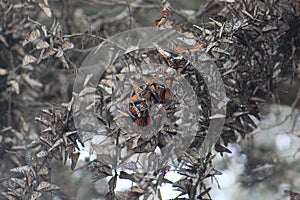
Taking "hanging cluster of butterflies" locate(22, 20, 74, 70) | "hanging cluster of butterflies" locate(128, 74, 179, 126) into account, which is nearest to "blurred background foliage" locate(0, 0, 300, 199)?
"hanging cluster of butterflies" locate(22, 20, 74, 70)

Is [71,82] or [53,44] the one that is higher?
[53,44]

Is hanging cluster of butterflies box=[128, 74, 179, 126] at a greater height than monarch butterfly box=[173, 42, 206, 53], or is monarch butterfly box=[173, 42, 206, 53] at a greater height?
monarch butterfly box=[173, 42, 206, 53]

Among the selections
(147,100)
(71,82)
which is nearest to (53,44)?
(147,100)

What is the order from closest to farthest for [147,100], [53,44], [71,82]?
[147,100]
[53,44]
[71,82]

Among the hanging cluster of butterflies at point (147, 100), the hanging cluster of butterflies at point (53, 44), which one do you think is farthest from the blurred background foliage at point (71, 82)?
the hanging cluster of butterflies at point (147, 100)

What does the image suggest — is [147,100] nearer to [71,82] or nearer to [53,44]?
[53,44]

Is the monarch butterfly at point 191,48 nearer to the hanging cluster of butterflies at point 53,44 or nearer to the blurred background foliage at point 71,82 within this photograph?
the blurred background foliage at point 71,82

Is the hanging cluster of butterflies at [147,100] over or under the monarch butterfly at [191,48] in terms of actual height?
under

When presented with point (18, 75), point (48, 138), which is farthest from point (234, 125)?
→ point (18, 75)

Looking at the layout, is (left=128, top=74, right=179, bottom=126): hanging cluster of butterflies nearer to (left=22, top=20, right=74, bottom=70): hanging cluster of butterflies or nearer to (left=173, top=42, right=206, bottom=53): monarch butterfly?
(left=173, top=42, right=206, bottom=53): monarch butterfly

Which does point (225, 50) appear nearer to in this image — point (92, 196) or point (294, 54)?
point (294, 54)

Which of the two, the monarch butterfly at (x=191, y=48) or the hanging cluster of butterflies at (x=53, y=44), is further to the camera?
the hanging cluster of butterflies at (x=53, y=44)
